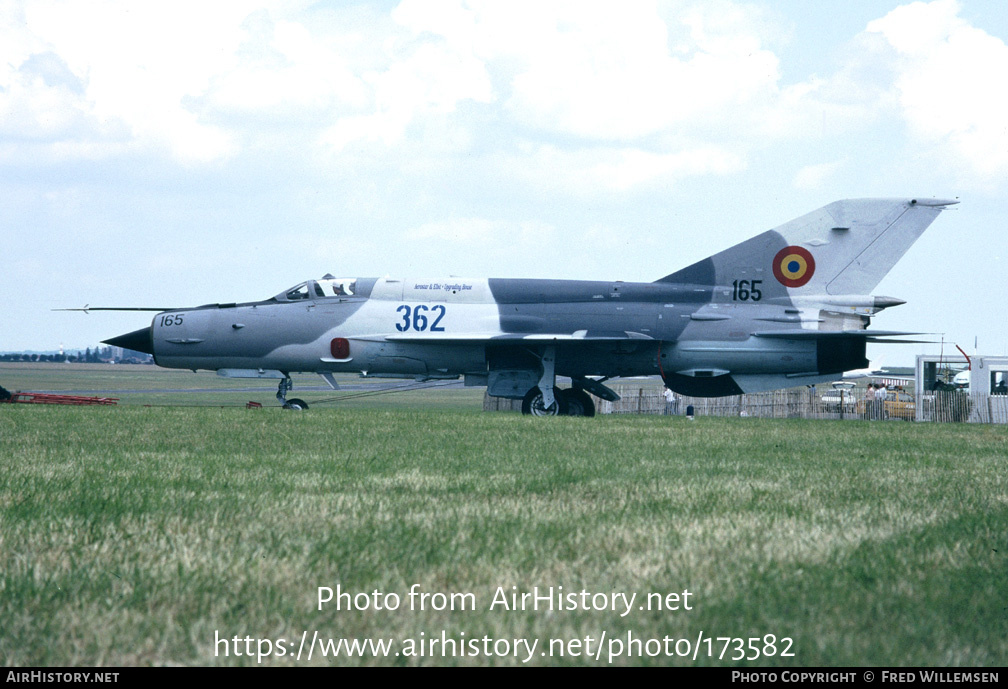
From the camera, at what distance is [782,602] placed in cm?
333

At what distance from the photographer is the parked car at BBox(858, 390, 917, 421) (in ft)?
107

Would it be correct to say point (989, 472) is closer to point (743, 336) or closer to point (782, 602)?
point (782, 602)

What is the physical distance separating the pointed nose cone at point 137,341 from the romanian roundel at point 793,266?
13666mm

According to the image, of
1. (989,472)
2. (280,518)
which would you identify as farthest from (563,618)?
(989,472)

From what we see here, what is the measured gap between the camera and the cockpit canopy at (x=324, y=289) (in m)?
21.2

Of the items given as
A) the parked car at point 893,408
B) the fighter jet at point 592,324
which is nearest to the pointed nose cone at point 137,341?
the fighter jet at point 592,324

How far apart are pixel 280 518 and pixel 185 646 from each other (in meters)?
2.11

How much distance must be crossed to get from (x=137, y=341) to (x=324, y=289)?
15.0 ft

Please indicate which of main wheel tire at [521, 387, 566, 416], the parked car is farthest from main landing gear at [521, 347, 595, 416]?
the parked car

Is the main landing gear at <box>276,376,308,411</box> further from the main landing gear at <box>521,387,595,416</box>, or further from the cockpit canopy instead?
the main landing gear at <box>521,387,595,416</box>

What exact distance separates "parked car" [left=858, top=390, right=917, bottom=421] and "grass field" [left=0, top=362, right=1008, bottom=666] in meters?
25.9

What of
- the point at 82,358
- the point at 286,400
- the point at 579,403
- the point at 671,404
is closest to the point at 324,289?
the point at 286,400

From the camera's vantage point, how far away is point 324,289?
2123cm

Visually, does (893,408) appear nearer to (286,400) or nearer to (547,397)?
(547,397)
